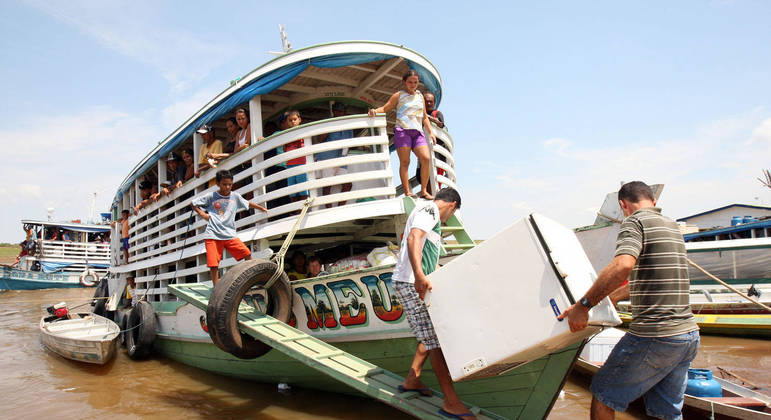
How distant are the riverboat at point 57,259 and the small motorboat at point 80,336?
21276 millimetres

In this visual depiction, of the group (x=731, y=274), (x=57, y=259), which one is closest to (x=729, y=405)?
(x=731, y=274)

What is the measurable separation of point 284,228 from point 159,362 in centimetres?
468

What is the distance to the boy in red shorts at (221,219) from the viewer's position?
18.5ft

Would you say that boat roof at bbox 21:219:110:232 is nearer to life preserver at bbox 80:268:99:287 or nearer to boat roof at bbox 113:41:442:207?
life preserver at bbox 80:268:99:287

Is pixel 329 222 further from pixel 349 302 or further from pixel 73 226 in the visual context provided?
pixel 73 226

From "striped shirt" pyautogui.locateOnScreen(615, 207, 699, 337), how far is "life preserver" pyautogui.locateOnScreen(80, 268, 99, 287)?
3267 cm

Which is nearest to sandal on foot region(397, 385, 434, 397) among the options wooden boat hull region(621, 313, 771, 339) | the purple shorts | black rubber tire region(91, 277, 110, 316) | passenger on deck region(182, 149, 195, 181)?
the purple shorts

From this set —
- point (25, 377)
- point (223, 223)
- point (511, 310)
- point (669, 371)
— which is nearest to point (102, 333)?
point (25, 377)

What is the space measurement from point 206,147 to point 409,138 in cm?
355

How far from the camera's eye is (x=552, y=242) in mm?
2676

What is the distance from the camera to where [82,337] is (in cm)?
834

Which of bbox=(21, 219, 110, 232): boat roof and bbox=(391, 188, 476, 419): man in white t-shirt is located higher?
bbox=(21, 219, 110, 232): boat roof

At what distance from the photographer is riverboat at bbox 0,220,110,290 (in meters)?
28.4

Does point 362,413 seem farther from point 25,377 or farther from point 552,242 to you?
point 25,377
